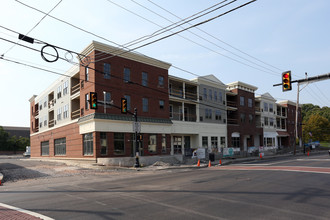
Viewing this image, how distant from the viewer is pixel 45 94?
159 feet

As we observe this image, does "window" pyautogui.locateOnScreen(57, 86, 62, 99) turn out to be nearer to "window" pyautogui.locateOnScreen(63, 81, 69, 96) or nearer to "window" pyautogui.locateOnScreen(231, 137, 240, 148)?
"window" pyautogui.locateOnScreen(63, 81, 69, 96)

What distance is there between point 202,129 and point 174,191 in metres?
31.1

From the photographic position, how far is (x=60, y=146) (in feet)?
131

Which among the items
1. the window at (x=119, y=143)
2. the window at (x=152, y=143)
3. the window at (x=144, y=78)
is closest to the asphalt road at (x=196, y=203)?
the window at (x=119, y=143)

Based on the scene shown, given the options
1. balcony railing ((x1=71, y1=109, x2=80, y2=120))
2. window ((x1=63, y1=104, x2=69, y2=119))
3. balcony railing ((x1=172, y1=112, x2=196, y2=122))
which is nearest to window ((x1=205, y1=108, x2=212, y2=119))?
balcony railing ((x1=172, y1=112, x2=196, y2=122))

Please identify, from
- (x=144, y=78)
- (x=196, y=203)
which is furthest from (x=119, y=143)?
(x=196, y=203)

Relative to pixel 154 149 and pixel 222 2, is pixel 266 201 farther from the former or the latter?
pixel 154 149

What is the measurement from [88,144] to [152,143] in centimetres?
788

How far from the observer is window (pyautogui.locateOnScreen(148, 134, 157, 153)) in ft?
110

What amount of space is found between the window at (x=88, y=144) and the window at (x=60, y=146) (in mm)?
8501

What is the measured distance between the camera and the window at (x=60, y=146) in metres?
38.5

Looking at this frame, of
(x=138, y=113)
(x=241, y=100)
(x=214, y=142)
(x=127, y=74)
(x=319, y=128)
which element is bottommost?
(x=214, y=142)

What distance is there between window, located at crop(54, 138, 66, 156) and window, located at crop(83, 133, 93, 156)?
335 inches

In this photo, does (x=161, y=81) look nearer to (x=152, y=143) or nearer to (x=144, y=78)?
(x=144, y=78)
